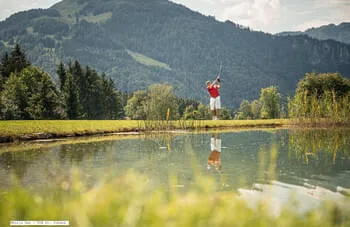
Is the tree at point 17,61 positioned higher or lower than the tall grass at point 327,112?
higher

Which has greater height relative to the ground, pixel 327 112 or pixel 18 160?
pixel 327 112

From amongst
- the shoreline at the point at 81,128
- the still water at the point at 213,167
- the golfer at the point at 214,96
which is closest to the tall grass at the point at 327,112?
the shoreline at the point at 81,128

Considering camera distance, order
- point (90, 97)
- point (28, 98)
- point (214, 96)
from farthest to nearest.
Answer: point (90, 97), point (28, 98), point (214, 96)

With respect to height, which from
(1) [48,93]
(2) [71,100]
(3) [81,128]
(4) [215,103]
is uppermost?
(1) [48,93]

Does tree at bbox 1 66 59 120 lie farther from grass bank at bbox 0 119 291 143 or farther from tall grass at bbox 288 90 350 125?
tall grass at bbox 288 90 350 125

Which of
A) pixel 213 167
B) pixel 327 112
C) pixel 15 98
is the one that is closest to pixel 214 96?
pixel 327 112

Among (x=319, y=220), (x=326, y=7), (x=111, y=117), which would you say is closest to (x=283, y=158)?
(x=326, y=7)

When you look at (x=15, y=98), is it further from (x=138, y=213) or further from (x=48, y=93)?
(x=138, y=213)

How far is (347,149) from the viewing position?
43.9 ft

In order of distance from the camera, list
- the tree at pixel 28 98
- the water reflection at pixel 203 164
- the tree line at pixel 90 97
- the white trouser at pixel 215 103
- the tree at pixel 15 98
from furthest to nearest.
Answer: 1. the tree at pixel 28 98
2. the tree at pixel 15 98
3. the white trouser at pixel 215 103
4. the tree line at pixel 90 97
5. the water reflection at pixel 203 164

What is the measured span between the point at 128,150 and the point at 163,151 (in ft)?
4.60

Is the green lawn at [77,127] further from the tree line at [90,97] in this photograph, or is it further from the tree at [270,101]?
the tree at [270,101]

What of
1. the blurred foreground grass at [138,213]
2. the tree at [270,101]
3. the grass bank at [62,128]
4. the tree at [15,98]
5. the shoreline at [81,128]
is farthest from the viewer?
the tree at [270,101]

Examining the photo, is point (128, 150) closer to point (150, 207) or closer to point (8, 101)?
point (150, 207)
